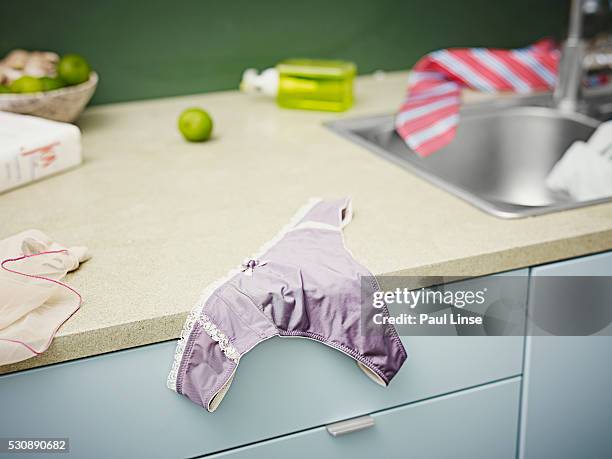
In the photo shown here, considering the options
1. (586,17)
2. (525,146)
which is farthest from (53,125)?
(586,17)

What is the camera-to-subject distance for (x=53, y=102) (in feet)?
4.38

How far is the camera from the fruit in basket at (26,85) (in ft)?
4.28

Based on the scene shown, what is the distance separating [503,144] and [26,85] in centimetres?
96

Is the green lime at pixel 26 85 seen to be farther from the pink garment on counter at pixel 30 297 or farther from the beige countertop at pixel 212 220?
the pink garment on counter at pixel 30 297

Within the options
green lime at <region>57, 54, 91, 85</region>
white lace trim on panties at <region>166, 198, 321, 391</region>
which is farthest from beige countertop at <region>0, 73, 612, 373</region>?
green lime at <region>57, 54, 91, 85</region>

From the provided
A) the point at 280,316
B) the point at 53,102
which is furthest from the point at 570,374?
the point at 53,102

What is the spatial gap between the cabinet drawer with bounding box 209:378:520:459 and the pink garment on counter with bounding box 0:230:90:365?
0.26 metres

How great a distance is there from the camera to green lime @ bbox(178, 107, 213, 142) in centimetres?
139

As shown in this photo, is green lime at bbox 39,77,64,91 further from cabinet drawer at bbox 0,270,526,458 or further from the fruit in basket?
cabinet drawer at bbox 0,270,526,458

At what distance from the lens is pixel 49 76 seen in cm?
140

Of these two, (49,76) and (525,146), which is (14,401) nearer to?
(49,76)

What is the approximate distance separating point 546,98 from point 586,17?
19 cm

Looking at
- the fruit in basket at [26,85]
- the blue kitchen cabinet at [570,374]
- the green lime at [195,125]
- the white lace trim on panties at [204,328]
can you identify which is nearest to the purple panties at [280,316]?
the white lace trim on panties at [204,328]

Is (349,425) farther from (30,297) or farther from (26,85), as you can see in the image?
(26,85)
